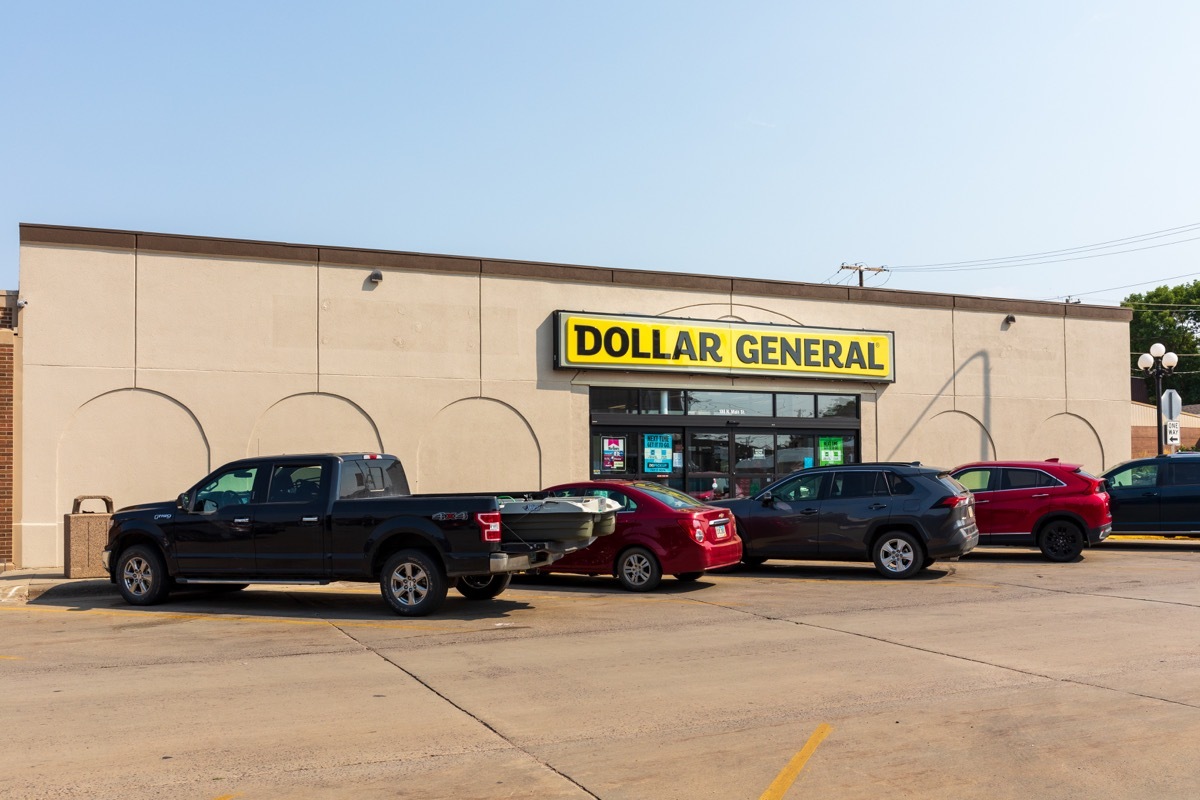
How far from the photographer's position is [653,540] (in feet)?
48.2

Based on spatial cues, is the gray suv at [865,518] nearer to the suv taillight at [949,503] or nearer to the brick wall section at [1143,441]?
the suv taillight at [949,503]

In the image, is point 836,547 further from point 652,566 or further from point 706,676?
→ point 706,676

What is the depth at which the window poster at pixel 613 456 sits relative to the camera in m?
22.8

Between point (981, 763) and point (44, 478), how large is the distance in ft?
53.8

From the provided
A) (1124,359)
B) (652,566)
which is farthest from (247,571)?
(1124,359)

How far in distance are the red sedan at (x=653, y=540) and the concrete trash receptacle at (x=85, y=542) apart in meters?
6.81

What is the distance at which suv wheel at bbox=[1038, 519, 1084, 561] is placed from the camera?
60.3 ft

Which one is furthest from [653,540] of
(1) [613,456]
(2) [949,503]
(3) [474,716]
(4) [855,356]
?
(4) [855,356]

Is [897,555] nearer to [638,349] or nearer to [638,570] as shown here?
[638,570]

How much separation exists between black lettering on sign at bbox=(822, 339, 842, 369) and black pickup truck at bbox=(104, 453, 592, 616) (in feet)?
41.8

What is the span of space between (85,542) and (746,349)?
Result: 13.5 m

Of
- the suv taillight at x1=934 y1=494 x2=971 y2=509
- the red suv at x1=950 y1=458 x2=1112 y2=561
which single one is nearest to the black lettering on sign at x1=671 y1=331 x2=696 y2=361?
the red suv at x1=950 y1=458 x2=1112 y2=561

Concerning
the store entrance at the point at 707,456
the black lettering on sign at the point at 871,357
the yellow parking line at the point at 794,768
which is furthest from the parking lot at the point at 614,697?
the black lettering on sign at the point at 871,357

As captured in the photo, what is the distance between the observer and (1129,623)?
1173 centimetres
